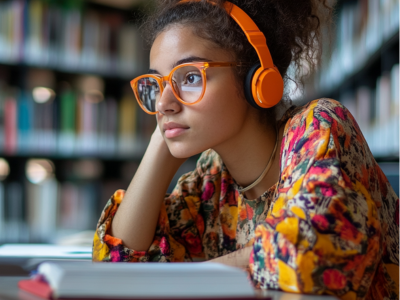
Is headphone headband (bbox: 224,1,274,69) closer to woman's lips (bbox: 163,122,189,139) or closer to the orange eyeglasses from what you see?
the orange eyeglasses

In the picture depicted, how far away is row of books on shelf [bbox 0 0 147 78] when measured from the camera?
2303mm

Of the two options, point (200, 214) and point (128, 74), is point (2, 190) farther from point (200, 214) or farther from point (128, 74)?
point (200, 214)

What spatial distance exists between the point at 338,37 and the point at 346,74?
0.23 meters

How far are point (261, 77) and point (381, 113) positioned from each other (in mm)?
1197

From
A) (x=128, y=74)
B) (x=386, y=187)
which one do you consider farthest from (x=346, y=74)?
(x=386, y=187)

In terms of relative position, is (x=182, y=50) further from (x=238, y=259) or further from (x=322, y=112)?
(x=238, y=259)

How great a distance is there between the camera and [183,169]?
2.69 meters

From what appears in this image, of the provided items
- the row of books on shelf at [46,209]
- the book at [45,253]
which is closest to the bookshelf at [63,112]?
the row of books on shelf at [46,209]

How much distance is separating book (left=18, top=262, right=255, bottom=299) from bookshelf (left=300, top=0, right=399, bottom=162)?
890 millimetres

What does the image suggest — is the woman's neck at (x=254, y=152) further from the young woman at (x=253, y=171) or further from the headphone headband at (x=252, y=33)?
the headphone headband at (x=252, y=33)

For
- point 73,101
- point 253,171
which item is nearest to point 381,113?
point 253,171

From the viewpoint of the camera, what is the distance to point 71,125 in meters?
2.46

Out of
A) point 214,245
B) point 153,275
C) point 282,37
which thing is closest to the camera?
point 153,275

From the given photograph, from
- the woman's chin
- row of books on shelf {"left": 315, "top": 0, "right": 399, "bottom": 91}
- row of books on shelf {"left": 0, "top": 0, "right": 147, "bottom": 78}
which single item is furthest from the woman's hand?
row of books on shelf {"left": 0, "top": 0, "right": 147, "bottom": 78}
